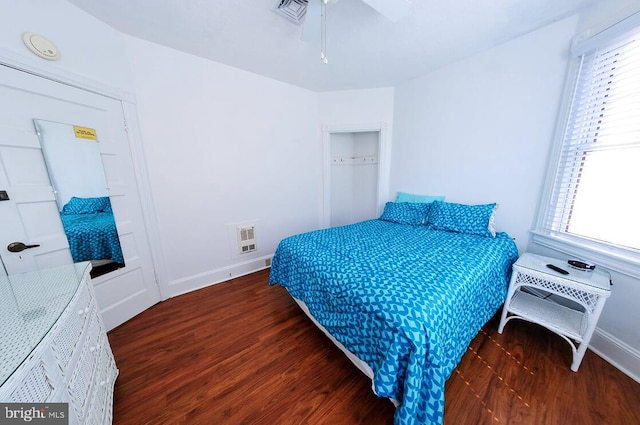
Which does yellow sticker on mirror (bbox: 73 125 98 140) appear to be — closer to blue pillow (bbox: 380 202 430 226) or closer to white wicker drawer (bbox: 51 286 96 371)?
white wicker drawer (bbox: 51 286 96 371)

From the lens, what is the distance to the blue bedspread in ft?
5.10

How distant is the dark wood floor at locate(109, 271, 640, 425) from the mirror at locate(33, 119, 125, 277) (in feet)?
2.35

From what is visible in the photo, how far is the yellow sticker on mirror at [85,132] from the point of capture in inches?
61.4

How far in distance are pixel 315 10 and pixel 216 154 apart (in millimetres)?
1646

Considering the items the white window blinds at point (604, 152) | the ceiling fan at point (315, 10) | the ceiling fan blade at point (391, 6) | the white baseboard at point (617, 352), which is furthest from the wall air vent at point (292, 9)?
the white baseboard at point (617, 352)

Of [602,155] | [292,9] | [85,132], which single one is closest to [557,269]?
[602,155]

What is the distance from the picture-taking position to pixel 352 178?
3.82 metres

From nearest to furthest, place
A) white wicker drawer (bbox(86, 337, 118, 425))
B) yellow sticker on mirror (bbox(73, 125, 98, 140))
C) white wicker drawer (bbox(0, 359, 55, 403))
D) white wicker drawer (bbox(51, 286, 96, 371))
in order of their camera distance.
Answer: white wicker drawer (bbox(0, 359, 55, 403))
white wicker drawer (bbox(51, 286, 96, 371))
white wicker drawer (bbox(86, 337, 118, 425))
yellow sticker on mirror (bbox(73, 125, 98, 140))

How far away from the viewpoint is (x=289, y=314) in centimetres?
194

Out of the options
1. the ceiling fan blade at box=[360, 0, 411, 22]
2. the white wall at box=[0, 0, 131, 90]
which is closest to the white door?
the white wall at box=[0, 0, 131, 90]

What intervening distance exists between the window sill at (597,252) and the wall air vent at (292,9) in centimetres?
266

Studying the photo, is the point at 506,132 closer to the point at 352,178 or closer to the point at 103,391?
the point at 352,178

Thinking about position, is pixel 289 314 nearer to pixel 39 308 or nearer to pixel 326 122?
pixel 39 308

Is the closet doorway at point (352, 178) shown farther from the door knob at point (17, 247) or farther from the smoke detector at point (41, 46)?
the door knob at point (17, 247)
